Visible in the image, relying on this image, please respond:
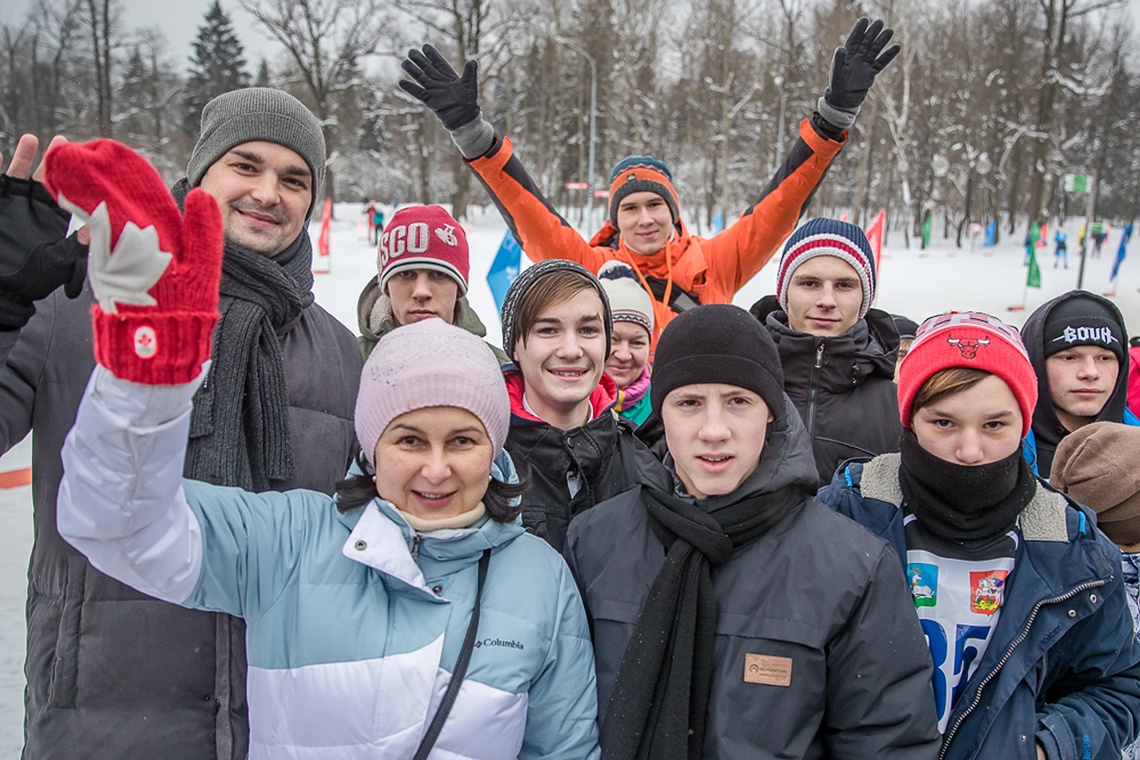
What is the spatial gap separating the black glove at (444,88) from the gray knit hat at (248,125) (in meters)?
1.48

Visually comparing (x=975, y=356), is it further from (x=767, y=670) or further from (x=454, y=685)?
(x=454, y=685)

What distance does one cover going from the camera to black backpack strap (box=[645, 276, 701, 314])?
3.73 m

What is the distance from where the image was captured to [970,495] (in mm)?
1776

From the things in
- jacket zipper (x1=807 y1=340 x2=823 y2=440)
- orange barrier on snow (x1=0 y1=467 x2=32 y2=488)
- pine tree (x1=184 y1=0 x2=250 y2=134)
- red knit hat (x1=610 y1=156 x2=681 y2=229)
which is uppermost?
pine tree (x1=184 y1=0 x2=250 y2=134)

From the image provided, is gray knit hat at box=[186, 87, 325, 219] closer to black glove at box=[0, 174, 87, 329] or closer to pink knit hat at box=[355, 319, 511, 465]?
black glove at box=[0, 174, 87, 329]

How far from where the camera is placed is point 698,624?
63.6 inches

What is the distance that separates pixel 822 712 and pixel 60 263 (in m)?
1.81

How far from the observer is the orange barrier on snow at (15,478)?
5296 millimetres

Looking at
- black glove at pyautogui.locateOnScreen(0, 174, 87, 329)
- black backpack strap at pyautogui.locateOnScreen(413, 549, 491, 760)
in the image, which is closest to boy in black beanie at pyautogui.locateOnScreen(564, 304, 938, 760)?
black backpack strap at pyautogui.locateOnScreen(413, 549, 491, 760)

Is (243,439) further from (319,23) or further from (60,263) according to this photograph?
(319,23)

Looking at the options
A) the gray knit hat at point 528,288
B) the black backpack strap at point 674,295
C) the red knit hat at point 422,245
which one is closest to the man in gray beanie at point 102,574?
the gray knit hat at point 528,288

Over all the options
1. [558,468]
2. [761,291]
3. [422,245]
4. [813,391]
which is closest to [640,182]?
[422,245]

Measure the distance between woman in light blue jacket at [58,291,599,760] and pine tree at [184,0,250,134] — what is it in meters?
53.2

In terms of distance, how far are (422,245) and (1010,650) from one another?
2360 millimetres
